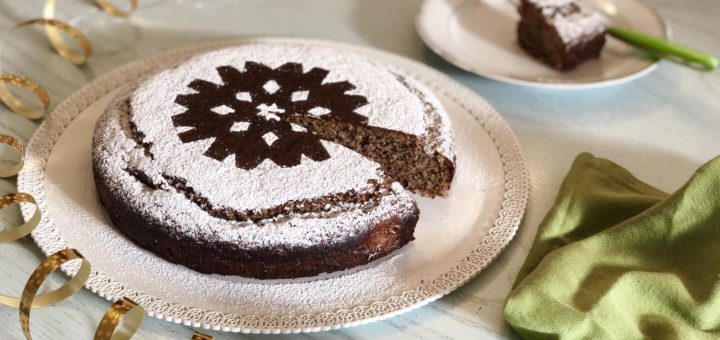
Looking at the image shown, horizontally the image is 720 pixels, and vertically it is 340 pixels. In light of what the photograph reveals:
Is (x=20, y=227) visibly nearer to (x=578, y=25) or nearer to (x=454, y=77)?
(x=454, y=77)

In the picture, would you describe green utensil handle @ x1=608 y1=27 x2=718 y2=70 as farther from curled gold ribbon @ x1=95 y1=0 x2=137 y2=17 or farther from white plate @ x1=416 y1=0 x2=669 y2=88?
curled gold ribbon @ x1=95 y1=0 x2=137 y2=17

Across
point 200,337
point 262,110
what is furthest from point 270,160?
point 200,337

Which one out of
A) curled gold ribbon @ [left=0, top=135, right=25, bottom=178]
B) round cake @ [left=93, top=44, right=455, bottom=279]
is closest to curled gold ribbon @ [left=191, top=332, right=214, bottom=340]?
round cake @ [left=93, top=44, right=455, bottom=279]

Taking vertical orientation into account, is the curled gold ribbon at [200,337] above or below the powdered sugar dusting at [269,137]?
below

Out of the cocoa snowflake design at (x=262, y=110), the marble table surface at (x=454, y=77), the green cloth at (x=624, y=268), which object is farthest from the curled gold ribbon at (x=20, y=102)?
the green cloth at (x=624, y=268)

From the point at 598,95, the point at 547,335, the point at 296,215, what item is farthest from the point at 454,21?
the point at 547,335

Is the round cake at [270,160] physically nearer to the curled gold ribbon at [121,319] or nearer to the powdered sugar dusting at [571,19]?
the curled gold ribbon at [121,319]
